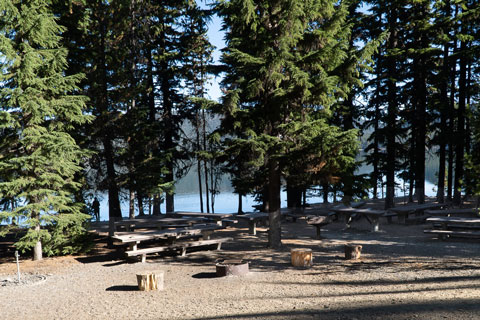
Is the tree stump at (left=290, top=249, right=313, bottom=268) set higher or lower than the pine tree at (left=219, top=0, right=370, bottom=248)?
lower

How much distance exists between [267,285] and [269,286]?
0.34 ft

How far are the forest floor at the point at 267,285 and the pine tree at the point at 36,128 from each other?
5.22 feet

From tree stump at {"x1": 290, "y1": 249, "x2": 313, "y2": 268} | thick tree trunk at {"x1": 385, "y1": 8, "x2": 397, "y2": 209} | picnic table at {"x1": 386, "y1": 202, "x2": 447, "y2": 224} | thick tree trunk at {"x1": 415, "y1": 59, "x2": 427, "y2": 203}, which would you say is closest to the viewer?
tree stump at {"x1": 290, "y1": 249, "x2": 313, "y2": 268}

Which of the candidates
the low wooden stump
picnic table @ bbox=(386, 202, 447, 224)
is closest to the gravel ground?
the low wooden stump

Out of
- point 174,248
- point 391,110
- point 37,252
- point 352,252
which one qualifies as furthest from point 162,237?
point 391,110

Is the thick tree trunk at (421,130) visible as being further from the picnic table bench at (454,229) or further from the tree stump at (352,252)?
the tree stump at (352,252)

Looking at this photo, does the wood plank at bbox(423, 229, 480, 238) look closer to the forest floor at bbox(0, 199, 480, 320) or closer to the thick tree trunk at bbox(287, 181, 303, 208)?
the forest floor at bbox(0, 199, 480, 320)

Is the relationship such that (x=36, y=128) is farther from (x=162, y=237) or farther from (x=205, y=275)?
(x=205, y=275)

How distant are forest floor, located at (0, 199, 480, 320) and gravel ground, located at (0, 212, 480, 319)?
2cm

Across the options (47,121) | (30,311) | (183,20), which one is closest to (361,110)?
(183,20)

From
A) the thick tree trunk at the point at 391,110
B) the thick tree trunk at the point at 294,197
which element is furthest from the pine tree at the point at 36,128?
the thick tree trunk at the point at 391,110

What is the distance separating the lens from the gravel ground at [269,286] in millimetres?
7484

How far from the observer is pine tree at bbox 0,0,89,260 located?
41.4ft

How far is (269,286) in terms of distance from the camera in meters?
9.24
